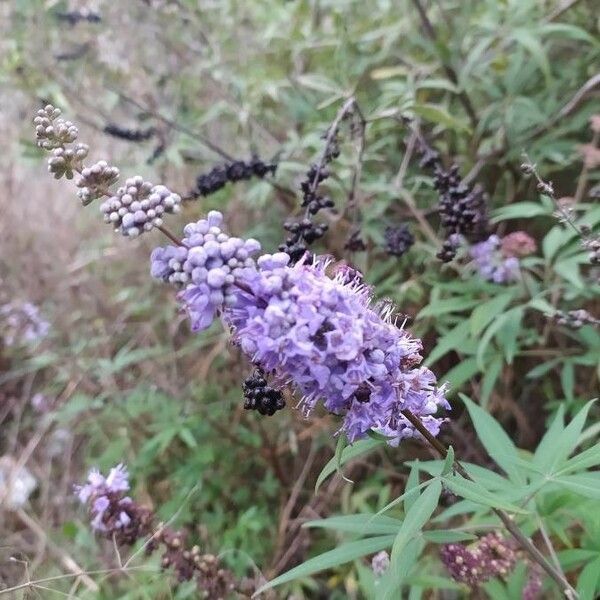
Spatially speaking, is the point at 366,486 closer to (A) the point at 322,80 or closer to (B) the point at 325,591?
(B) the point at 325,591

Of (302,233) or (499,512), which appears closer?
(499,512)

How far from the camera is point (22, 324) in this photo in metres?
4.82

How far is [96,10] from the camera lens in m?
4.71

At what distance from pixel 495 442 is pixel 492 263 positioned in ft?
3.70

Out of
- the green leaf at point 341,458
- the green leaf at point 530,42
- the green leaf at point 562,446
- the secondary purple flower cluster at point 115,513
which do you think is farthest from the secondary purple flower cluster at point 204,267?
the green leaf at point 530,42

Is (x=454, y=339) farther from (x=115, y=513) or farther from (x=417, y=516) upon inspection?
(x=417, y=516)

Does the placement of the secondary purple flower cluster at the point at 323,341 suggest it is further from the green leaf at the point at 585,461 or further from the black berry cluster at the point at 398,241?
the black berry cluster at the point at 398,241

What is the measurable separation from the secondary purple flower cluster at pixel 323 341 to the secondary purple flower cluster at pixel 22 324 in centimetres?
350

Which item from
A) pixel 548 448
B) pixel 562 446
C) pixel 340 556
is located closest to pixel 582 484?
pixel 562 446

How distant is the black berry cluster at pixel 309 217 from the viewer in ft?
6.09

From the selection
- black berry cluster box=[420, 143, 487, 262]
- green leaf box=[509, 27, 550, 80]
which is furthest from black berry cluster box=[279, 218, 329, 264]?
green leaf box=[509, 27, 550, 80]

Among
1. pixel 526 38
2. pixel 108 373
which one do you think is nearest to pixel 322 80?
pixel 526 38

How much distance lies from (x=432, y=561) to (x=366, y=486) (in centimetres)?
67

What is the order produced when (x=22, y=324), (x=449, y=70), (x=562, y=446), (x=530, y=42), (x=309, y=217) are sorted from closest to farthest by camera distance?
(x=562, y=446)
(x=309, y=217)
(x=530, y=42)
(x=449, y=70)
(x=22, y=324)
